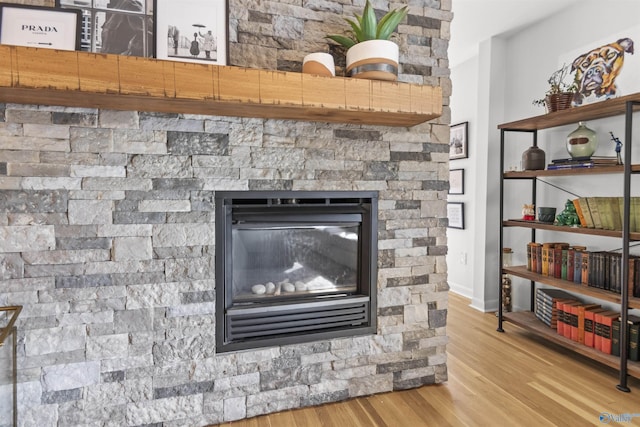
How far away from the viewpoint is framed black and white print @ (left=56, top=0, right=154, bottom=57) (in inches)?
62.2

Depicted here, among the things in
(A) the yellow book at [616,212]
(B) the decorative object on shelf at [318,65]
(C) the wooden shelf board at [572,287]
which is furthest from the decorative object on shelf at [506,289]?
(B) the decorative object on shelf at [318,65]

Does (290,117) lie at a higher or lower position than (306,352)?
higher

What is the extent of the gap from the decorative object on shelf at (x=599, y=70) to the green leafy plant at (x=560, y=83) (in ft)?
0.17

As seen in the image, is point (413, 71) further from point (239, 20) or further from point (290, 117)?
point (239, 20)

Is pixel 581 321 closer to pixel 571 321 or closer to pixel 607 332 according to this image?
pixel 571 321

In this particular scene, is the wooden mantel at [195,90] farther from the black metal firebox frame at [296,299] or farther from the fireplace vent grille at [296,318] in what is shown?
the fireplace vent grille at [296,318]

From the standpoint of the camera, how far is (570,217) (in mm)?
2629

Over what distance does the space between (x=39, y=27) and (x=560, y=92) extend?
3.10m

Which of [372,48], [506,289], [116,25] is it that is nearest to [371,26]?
[372,48]

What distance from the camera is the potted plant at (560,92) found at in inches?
104

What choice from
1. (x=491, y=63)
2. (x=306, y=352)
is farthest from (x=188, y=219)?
(x=491, y=63)

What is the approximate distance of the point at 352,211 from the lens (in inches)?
77.7

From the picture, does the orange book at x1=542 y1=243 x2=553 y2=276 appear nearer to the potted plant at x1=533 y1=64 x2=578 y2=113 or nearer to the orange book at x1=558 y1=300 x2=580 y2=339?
the orange book at x1=558 y1=300 x2=580 y2=339

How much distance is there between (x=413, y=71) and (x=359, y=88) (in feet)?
1.67
